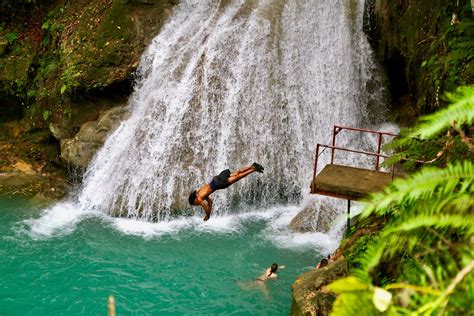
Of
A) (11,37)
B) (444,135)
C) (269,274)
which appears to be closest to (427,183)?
(444,135)

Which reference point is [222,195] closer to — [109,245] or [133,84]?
[109,245]

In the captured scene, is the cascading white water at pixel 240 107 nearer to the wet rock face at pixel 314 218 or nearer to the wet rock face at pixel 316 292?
the wet rock face at pixel 314 218

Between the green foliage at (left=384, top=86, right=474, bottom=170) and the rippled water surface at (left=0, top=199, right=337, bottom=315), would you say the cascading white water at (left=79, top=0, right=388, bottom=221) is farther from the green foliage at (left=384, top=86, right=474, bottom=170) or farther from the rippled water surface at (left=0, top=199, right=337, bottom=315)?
the green foliage at (left=384, top=86, right=474, bottom=170)

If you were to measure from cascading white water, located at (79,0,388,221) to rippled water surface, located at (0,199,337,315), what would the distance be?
70 centimetres

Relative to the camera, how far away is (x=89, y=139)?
12625mm

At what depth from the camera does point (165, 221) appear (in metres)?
11.2

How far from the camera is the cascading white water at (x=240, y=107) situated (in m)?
11.8

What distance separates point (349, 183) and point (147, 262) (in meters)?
4.56

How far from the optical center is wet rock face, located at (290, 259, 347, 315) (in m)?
5.98

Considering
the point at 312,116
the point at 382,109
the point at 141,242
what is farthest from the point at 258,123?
the point at 141,242

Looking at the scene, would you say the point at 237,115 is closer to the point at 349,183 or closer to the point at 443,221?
the point at 349,183

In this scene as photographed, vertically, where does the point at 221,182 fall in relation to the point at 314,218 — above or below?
above

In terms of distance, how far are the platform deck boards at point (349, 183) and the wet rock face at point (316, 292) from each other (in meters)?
0.88

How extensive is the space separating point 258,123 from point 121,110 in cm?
352
